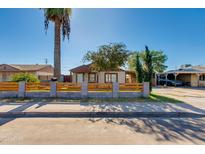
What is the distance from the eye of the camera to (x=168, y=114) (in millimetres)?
7805

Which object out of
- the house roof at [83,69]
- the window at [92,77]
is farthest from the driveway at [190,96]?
the house roof at [83,69]

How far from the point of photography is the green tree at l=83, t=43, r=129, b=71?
22.0m

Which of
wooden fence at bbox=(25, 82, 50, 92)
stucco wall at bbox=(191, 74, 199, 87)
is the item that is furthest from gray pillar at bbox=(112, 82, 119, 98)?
stucco wall at bbox=(191, 74, 199, 87)

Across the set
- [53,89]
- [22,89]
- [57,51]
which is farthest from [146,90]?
[22,89]

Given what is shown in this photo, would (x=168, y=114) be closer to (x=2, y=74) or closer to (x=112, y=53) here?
(x=112, y=53)

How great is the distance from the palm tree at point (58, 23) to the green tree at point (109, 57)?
7070 mm

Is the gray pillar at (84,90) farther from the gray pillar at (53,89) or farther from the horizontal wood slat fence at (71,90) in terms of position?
the gray pillar at (53,89)

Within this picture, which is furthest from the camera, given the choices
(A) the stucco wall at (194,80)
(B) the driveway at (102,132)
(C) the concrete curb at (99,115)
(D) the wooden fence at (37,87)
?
(A) the stucco wall at (194,80)

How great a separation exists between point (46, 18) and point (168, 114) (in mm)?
12871

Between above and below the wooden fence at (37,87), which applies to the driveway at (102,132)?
below

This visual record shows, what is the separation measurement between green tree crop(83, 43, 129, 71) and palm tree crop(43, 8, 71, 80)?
278 inches

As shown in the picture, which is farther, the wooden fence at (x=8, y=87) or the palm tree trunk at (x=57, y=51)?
the palm tree trunk at (x=57, y=51)

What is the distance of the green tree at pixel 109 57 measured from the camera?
866 inches

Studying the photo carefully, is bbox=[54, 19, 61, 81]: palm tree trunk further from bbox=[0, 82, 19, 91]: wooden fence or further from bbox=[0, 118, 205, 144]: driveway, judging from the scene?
bbox=[0, 118, 205, 144]: driveway
